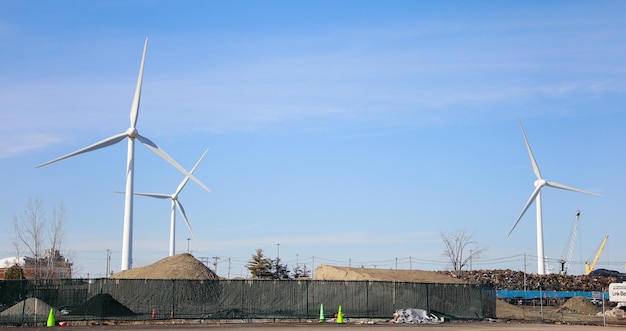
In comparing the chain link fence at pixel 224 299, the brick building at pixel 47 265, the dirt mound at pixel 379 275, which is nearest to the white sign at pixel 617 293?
the chain link fence at pixel 224 299

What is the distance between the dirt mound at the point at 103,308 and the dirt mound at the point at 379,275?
80.9 feet

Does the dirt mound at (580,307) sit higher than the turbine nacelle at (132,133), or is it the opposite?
the turbine nacelle at (132,133)

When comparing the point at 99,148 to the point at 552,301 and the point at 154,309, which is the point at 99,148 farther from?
the point at 552,301

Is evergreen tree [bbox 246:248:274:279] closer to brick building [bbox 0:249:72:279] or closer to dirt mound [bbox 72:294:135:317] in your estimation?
brick building [bbox 0:249:72:279]

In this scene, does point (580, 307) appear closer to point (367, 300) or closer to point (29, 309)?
point (367, 300)

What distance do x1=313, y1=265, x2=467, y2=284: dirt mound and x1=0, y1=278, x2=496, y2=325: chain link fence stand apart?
14.1 metres

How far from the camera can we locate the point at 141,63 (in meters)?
65.3

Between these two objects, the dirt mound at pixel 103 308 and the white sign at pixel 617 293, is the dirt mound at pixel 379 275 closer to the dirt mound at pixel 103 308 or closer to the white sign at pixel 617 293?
the white sign at pixel 617 293

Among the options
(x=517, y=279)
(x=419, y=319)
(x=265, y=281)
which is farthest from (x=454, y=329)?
(x=517, y=279)

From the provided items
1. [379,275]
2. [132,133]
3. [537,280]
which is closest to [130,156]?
[132,133]

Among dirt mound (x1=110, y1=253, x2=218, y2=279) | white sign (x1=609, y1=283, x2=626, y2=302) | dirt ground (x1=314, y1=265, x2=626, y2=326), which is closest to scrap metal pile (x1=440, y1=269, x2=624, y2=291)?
dirt ground (x1=314, y1=265, x2=626, y2=326)

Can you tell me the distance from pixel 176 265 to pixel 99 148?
479 inches

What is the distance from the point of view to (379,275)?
67500mm

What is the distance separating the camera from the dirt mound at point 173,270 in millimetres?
64688
